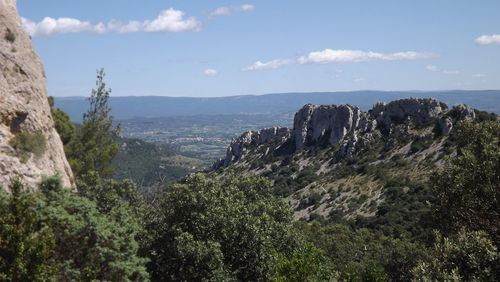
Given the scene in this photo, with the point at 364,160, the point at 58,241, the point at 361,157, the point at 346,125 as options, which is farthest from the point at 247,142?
the point at 58,241

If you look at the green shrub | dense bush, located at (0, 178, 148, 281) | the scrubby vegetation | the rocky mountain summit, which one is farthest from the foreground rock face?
dense bush, located at (0, 178, 148, 281)

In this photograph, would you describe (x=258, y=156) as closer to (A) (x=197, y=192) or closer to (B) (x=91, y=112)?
(B) (x=91, y=112)

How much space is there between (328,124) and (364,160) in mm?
28690

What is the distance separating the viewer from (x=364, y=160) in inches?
3873

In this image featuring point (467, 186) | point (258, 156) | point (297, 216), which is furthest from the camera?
point (258, 156)

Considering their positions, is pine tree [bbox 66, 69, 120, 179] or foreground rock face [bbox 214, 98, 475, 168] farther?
foreground rock face [bbox 214, 98, 475, 168]

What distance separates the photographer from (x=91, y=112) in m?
52.0

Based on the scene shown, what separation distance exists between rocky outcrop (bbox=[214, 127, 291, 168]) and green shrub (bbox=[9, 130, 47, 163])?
4721 inches

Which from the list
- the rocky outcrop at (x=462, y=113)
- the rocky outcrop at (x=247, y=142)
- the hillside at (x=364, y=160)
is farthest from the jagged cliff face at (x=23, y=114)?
the rocky outcrop at (x=247, y=142)

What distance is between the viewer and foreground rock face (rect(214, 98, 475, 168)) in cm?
9706

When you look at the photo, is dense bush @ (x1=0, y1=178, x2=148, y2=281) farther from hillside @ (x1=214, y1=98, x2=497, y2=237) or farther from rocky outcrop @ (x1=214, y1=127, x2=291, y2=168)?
rocky outcrop @ (x1=214, y1=127, x2=291, y2=168)

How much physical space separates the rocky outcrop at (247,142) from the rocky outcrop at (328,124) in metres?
14.0

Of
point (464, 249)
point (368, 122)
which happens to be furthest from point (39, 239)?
point (368, 122)

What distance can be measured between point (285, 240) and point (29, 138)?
673 inches
